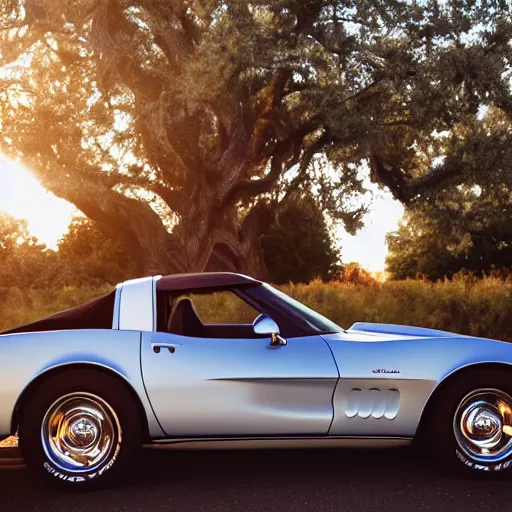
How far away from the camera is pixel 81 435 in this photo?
543cm

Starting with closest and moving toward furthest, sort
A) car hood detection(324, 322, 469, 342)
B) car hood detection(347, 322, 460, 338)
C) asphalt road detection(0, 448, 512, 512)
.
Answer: asphalt road detection(0, 448, 512, 512), car hood detection(324, 322, 469, 342), car hood detection(347, 322, 460, 338)

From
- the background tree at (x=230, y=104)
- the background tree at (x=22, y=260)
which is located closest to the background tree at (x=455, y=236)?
the background tree at (x=230, y=104)

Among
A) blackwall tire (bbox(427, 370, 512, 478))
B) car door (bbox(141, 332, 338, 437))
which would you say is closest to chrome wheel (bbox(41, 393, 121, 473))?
car door (bbox(141, 332, 338, 437))

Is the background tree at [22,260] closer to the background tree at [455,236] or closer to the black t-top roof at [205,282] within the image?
the background tree at [455,236]

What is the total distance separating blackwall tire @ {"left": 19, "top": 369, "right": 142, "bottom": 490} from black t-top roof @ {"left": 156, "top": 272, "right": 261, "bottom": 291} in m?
0.77

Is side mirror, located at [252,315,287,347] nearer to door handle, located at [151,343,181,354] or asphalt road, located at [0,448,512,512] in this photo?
door handle, located at [151,343,181,354]

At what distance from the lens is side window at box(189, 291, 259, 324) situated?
59.8 feet

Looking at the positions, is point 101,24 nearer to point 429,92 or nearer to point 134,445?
point 429,92

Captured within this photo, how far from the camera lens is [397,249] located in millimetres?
45156

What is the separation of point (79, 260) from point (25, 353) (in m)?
36.2

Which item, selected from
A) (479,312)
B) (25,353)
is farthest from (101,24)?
(25,353)

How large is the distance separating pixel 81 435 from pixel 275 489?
1.24 m

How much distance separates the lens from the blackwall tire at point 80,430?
541 centimetres

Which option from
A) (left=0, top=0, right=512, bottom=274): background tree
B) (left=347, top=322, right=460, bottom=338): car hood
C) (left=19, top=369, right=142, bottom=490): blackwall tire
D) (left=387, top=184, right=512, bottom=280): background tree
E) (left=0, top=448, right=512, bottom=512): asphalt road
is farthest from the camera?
(left=387, top=184, right=512, bottom=280): background tree
